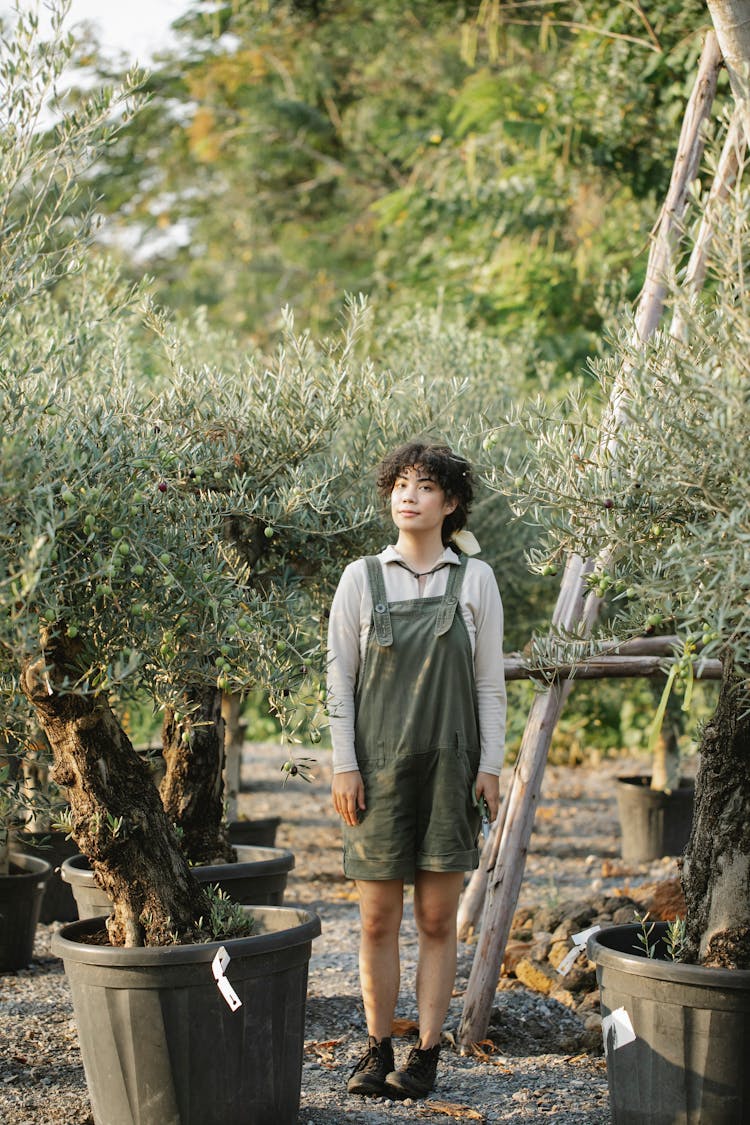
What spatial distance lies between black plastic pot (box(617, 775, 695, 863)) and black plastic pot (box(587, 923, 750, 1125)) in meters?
5.36

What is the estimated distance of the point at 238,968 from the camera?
Answer: 3.58 m

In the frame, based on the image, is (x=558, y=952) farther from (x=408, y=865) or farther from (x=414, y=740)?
(x=414, y=740)

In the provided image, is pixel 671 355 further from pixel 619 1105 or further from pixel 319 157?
pixel 319 157

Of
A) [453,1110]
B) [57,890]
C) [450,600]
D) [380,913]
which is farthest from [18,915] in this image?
[450,600]

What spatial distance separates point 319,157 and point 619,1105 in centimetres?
1523

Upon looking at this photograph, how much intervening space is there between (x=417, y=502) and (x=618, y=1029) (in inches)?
72.3

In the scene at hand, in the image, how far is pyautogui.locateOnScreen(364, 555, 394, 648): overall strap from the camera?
13.6ft

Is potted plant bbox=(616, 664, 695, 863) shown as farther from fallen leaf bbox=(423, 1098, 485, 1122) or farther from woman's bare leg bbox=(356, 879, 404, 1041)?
fallen leaf bbox=(423, 1098, 485, 1122)

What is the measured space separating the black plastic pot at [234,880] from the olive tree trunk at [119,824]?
3.46 ft

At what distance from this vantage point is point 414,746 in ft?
13.4

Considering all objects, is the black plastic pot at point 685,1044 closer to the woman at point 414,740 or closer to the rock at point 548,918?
the woman at point 414,740

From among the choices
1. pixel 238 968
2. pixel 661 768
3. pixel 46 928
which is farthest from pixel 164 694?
pixel 661 768

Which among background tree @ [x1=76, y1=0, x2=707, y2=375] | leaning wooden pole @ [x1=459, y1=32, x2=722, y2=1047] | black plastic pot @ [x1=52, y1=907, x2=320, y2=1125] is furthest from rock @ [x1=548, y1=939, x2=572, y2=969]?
background tree @ [x1=76, y1=0, x2=707, y2=375]

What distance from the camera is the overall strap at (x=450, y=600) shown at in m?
4.15
